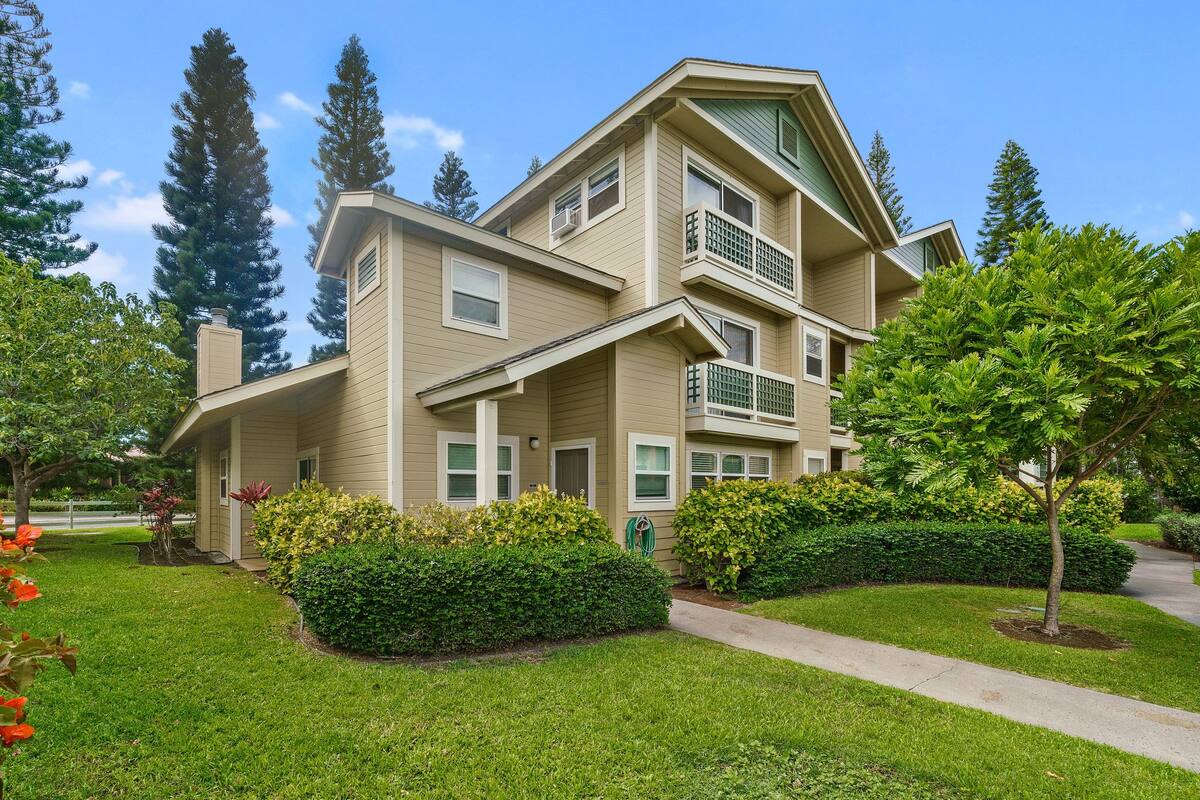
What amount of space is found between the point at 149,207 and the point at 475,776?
33.6 metres

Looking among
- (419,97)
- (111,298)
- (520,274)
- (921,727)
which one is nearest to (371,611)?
(921,727)

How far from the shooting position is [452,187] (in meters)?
33.4

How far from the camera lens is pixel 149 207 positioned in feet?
92.2

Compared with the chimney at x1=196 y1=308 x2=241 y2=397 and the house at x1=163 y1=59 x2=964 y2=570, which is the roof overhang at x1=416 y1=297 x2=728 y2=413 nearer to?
the house at x1=163 y1=59 x2=964 y2=570

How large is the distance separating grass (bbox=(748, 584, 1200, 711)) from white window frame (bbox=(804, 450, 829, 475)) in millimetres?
4742

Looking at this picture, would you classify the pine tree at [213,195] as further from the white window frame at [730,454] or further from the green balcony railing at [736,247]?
the white window frame at [730,454]

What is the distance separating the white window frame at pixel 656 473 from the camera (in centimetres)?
959

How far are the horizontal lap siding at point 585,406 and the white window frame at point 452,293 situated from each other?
1.31 m

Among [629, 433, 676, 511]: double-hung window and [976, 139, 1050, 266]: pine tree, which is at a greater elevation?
[976, 139, 1050, 266]: pine tree

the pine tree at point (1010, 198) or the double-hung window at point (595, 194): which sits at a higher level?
the pine tree at point (1010, 198)

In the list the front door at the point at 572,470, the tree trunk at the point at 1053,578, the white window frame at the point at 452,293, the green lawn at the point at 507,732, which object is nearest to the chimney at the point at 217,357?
the white window frame at the point at 452,293

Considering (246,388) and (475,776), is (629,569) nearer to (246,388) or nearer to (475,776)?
(475,776)

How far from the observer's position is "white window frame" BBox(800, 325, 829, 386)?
14914 mm

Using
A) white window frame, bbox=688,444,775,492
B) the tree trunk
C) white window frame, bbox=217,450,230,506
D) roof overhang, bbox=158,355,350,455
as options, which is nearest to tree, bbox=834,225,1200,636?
the tree trunk
